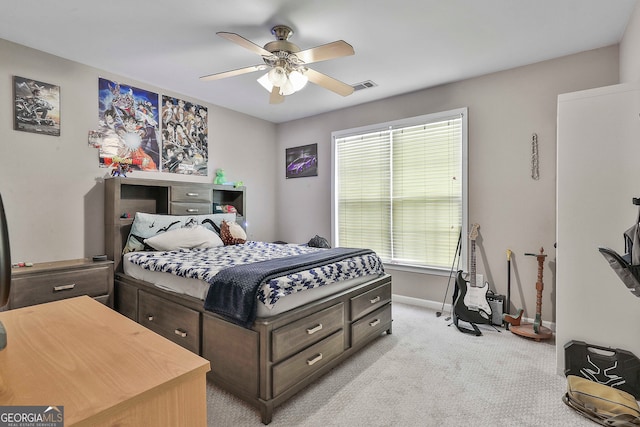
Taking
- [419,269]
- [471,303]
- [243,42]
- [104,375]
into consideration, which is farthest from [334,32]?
[471,303]

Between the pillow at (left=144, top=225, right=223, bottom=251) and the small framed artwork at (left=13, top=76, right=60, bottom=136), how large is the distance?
1.34 metres

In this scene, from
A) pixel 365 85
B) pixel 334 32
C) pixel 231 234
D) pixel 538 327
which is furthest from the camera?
pixel 231 234

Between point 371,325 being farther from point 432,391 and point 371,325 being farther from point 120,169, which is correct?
point 120,169

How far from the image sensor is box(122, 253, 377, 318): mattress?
1.94 metres

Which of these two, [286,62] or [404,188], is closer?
[286,62]

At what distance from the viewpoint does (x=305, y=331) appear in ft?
6.81

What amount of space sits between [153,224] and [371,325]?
2.41 m

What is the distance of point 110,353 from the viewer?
2.63 feet

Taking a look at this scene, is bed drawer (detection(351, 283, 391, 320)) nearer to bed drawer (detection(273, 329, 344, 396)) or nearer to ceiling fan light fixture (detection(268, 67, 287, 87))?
bed drawer (detection(273, 329, 344, 396))

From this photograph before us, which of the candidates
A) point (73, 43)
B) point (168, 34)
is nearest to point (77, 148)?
point (73, 43)

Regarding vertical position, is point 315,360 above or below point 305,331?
below

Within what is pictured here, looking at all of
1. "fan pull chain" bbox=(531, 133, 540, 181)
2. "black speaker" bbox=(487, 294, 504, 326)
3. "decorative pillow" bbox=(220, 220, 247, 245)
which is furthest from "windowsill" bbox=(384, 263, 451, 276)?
"decorative pillow" bbox=(220, 220, 247, 245)

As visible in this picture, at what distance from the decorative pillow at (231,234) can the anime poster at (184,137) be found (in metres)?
0.88

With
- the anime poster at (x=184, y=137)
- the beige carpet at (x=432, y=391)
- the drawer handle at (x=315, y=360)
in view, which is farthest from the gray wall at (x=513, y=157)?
the anime poster at (x=184, y=137)
